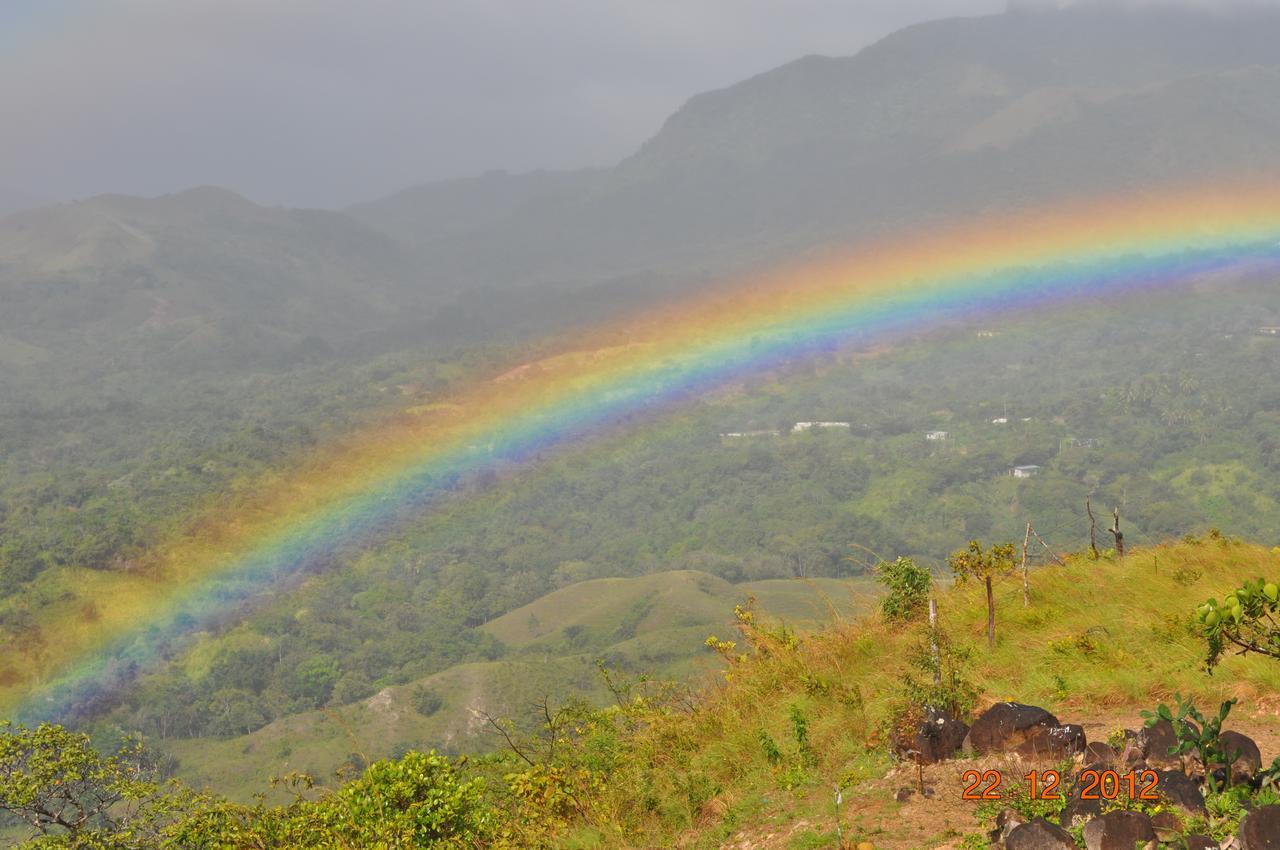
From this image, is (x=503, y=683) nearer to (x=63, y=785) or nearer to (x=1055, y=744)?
(x=63, y=785)

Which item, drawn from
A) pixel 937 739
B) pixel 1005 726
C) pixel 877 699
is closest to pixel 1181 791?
pixel 1005 726

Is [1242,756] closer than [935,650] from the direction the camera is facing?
Yes

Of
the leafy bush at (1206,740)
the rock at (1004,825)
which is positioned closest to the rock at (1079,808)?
the rock at (1004,825)

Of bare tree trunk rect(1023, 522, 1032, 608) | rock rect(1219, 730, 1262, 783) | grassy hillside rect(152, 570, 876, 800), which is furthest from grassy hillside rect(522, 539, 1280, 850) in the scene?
grassy hillside rect(152, 570, 876, 800)

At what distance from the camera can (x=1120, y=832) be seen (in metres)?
6.96

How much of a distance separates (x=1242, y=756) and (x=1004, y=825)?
2.03 metres

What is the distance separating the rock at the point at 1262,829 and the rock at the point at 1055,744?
8.51 ft

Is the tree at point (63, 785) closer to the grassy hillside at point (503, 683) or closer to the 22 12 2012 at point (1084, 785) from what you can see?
the 22 12 2012 at point (1084, 785)

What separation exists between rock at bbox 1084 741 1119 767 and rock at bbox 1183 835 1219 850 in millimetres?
1745

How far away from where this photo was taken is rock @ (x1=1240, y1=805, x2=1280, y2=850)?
6234 mm

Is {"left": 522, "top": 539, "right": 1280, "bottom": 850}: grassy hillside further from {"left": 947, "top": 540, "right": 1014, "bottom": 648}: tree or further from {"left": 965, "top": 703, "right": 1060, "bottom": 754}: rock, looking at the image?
{"left": 965, "top": 703, "right": 1060, "bottom": 754}: rock

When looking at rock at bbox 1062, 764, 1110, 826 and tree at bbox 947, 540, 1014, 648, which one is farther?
tree at bbox 947, 540, 1014, 648

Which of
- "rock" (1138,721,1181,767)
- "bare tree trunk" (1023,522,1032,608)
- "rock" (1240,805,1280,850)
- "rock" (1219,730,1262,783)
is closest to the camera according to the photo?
"rock" (1240,805,1280,850)

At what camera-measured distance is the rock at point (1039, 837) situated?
A: 281 inches
